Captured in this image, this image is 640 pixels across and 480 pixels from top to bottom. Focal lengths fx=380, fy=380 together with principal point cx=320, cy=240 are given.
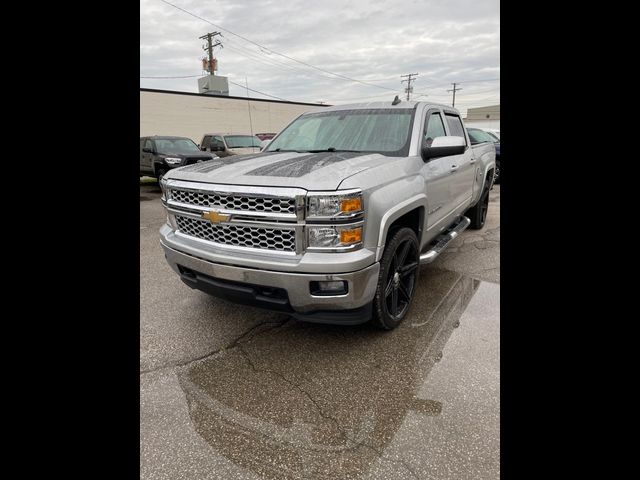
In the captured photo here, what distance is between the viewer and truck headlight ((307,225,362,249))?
8.02 feet

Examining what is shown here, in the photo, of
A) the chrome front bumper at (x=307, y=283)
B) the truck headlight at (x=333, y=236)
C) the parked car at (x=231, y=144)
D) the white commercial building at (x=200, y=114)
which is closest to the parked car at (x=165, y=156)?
the parked car at (x=231, y=144)

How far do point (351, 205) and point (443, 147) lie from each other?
4.25 ft

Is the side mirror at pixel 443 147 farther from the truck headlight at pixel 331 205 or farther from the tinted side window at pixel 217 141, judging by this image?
the tinted side window at pixel 217 141

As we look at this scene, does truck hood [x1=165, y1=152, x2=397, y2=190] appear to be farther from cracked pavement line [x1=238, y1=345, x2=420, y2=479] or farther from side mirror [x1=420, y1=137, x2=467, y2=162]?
cracked pavement line [x1=238, y1=345, x2=420, y2=479]

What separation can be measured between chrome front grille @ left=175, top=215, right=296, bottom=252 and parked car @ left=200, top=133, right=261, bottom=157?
11.1 m

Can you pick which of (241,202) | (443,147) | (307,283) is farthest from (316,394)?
(443,147)

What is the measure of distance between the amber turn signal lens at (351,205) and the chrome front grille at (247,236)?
36 centimetres

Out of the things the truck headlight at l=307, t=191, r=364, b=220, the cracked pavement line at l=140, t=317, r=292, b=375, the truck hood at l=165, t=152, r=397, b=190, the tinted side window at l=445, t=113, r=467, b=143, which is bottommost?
the cracked pavement line at l=140, t=317, r=292, b=375

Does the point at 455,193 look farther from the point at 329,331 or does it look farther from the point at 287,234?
the point at 287,234

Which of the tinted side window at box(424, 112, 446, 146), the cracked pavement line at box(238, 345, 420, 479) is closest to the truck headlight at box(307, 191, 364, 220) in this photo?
the cracked pavement line at box(238, 345, 420, 479)

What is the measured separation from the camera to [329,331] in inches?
127
